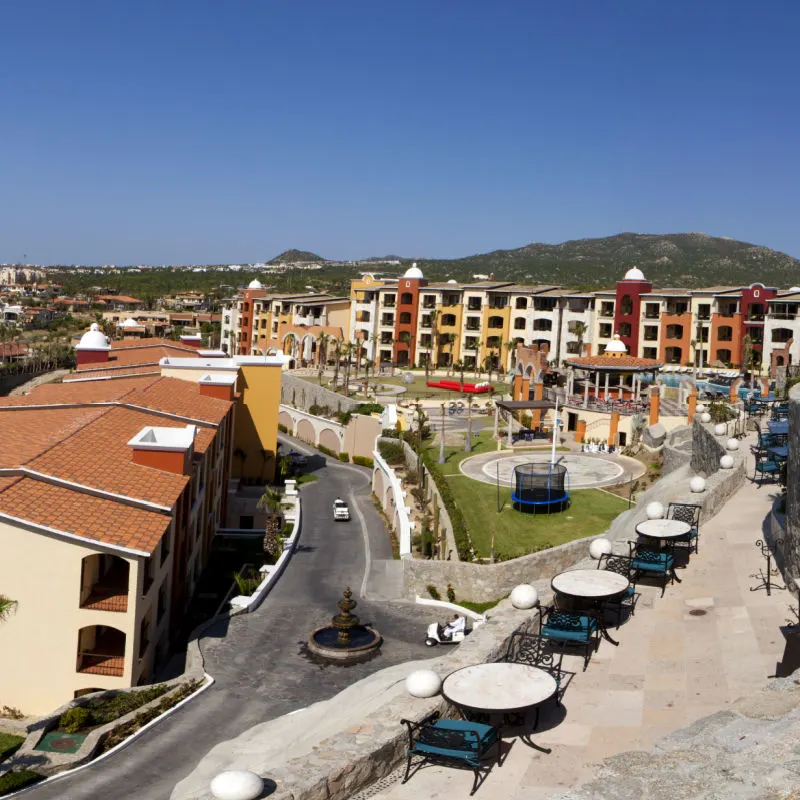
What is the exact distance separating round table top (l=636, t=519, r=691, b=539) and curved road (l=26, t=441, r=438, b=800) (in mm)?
12329

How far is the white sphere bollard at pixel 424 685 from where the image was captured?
13469 millimetres

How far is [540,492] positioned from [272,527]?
13820 millimetres

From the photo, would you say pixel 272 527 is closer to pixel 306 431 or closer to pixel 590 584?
pixel 590 584

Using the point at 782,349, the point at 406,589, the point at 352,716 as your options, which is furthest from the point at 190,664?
the point at 782,349

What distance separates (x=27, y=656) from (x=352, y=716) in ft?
52.1

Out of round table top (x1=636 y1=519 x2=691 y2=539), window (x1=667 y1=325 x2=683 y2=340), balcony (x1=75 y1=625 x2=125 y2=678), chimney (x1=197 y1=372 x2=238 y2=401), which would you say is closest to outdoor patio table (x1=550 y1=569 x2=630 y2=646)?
round table top (x1=636 y1=519 x2=691 y2=539)

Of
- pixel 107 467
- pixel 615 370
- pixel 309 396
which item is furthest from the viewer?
pixel 309 396

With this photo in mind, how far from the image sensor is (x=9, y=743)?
77.7 feet

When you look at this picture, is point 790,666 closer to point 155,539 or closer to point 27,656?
point 155,539

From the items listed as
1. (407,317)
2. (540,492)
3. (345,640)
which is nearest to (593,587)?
(345,640)

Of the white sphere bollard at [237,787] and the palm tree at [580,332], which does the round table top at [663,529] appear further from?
the palm tree at [580,332]

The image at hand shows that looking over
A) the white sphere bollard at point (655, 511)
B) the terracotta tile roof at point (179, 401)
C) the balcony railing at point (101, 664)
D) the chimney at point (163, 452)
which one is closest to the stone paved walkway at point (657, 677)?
the white sphere bollard at point (655, 511)

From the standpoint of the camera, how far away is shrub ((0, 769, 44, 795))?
68.3 ft

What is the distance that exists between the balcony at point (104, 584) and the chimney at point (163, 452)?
4185 mm
